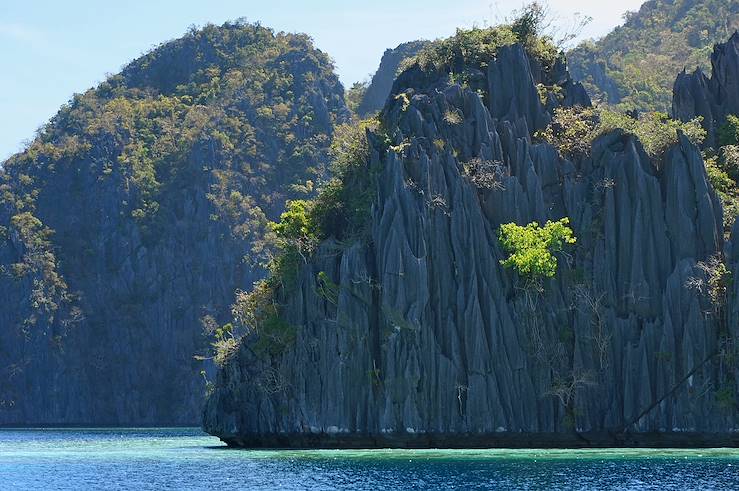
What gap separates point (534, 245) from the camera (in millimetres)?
85562

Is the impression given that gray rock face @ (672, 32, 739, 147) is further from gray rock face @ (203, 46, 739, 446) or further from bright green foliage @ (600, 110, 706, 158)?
gray rock face @ (203, 46, 739, 446)

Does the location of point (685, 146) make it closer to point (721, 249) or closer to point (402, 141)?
point (721, 249)

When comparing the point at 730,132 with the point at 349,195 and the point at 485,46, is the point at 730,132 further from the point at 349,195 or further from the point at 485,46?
the point at 349,195

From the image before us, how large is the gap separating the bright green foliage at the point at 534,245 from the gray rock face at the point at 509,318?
1136mm

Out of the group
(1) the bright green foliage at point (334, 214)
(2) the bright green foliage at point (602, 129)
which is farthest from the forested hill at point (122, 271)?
(2) the bright green foliage at point (602, 129)

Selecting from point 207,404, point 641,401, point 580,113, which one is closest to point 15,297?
point 207,404

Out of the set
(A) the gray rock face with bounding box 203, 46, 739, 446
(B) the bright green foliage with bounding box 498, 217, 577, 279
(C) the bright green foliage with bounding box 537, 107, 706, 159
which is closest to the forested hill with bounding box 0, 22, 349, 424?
(C) the bright green foliage with bounding box 537, 107, 706, 159

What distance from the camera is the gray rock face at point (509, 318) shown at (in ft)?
272

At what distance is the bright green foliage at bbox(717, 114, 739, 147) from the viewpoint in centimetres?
9762

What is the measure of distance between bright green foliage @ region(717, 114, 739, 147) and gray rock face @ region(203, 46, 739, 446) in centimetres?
1124

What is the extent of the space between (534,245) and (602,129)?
1118 cm

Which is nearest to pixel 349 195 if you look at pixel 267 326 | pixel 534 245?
pixel 267 326

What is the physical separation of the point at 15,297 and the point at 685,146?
11331 cm

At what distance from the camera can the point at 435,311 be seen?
85.9 meters
